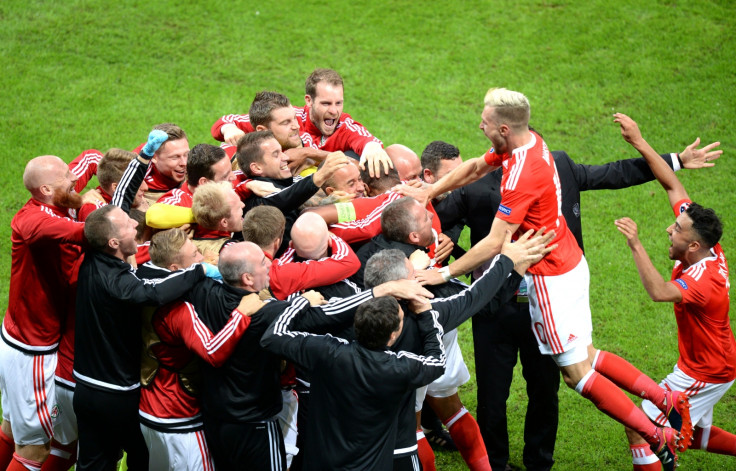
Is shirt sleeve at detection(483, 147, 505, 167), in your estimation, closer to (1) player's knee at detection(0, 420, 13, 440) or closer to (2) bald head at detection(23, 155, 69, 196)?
(2) bald head at detection(23, 155, 69, 196)

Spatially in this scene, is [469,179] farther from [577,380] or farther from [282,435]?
[282,435]

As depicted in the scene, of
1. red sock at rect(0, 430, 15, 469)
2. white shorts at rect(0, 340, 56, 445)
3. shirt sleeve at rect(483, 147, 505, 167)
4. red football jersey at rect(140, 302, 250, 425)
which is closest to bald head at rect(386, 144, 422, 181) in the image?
shirt sleeve at rect(483, 147, 505, 167)

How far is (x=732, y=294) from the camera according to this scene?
890 centimetres

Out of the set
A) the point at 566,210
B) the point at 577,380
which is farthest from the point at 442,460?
the point at 566,210

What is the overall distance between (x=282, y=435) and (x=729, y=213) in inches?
276

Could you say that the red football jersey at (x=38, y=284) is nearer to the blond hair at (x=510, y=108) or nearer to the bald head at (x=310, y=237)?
the bald head at (x=310, y=237)

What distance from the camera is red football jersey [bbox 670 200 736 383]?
6.12 meters

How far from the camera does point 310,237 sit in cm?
536

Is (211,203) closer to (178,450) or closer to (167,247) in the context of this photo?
(167,247)

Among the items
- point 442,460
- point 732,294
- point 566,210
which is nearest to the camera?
point 566,210

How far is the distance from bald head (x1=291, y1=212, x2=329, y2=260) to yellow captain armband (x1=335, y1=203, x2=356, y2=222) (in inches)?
19.6

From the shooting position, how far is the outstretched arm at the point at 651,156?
234 inches

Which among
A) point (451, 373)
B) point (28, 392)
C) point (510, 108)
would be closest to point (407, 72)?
point (510, 108)

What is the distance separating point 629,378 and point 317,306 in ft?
7.75
